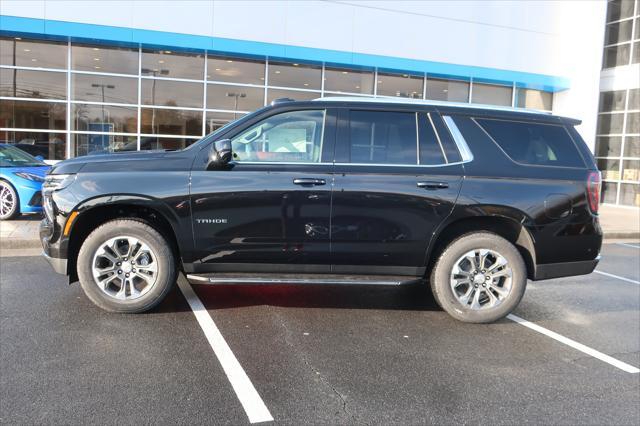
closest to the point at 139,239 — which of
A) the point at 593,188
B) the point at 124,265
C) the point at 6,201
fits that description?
the point at 124,265

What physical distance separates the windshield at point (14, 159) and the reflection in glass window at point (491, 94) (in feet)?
44.6

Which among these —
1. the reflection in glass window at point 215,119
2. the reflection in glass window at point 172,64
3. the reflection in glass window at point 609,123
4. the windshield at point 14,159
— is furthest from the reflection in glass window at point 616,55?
the windshield at point 14,159

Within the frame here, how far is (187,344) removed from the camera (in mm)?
4070

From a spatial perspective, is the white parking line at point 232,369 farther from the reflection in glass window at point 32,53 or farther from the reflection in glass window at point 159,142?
the reflection in glass window at point 32,53

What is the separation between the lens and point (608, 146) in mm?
19094

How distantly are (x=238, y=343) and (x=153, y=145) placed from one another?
11898 mm

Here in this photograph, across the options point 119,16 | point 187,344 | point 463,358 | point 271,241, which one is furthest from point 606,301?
point 119,16

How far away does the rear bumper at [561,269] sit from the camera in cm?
477

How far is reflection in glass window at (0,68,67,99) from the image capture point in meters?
13.9

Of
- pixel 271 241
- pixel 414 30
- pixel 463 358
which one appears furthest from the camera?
pixel 414 30

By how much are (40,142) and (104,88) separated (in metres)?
2.30

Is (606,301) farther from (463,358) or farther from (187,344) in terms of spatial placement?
(187,344)

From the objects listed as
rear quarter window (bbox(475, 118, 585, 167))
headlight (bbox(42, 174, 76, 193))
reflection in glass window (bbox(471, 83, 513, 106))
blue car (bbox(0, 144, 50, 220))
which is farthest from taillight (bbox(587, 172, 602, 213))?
reflection in glass window (bbox(471, 83, 513, 106))

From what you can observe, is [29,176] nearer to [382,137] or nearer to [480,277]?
[382,137]
